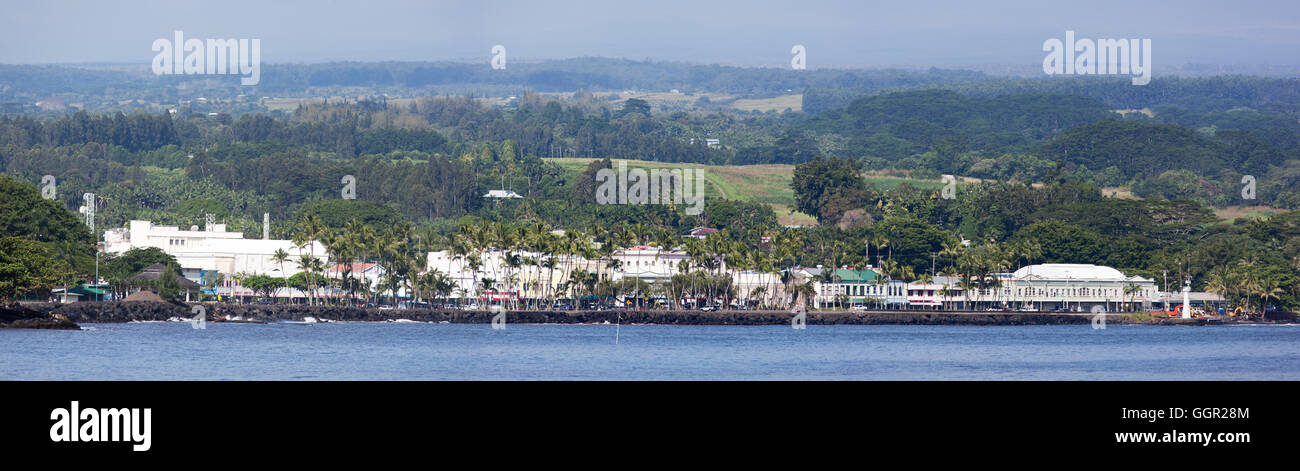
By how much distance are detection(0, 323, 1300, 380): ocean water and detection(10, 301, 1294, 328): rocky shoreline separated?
3.12 meters

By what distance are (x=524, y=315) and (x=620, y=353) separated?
26.6 metres

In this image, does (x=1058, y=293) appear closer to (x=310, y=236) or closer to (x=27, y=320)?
(x=310, y=236)

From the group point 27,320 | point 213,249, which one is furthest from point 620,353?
point 213,249

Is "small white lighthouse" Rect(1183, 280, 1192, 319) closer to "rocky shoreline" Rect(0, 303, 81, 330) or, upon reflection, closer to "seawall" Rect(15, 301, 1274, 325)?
"seawall" Rect(15, 301, 1274, 325)

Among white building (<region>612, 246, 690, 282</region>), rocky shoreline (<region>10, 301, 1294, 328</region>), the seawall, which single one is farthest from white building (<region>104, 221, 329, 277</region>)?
white building (<region>612, 246, 690, 282</region>)

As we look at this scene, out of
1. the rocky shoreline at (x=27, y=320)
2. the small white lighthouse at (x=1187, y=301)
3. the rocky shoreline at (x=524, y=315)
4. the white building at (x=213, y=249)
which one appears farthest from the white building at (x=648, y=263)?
the rocky shoreline at (x=27, y=320)

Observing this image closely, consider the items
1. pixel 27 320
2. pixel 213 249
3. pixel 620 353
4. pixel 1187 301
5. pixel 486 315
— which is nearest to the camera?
pixel 620 353

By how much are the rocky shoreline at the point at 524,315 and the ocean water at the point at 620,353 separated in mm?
3118

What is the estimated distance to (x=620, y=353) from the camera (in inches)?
2354

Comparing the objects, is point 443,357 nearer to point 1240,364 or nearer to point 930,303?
point 1240,364

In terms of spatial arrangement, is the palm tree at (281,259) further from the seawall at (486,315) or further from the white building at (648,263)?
the white building at (648,263)

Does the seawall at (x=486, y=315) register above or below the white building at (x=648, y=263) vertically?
below

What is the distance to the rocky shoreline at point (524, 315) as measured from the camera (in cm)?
7925
